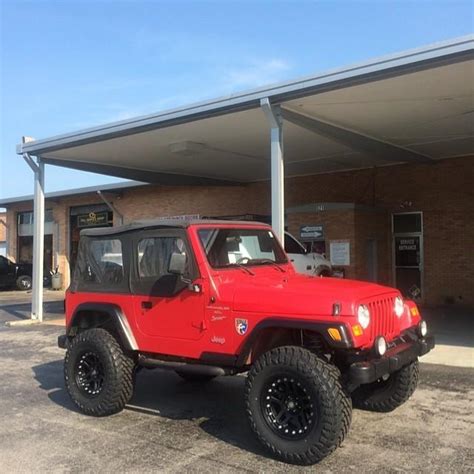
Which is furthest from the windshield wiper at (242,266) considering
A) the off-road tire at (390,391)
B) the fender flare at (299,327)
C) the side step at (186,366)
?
the off-road tire at (390,391)

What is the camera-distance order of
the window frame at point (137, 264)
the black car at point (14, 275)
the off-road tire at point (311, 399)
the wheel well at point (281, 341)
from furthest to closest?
the black car at point (14, 275) < the window frame at point (137, 264) < the wheel well at point (281, 341) < the off-road tire at point (311, 399)

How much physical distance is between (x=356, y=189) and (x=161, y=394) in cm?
1217

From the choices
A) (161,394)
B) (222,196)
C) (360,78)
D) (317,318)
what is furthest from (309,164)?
(317,318)

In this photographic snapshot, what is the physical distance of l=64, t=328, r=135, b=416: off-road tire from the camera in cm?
585

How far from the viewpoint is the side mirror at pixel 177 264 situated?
208 inches

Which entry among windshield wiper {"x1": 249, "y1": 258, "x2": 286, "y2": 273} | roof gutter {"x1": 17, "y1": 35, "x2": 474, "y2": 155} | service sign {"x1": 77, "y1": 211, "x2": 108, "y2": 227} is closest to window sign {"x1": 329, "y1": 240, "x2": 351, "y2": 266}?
roof gutter {"x1": 17, "y1": 35, "x2": 474, "y2": 155}

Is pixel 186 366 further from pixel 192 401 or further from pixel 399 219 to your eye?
pixel 399 219

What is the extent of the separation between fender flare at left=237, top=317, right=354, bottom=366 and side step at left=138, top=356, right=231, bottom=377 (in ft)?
0.82

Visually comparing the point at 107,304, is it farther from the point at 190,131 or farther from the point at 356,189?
the point at 356,189

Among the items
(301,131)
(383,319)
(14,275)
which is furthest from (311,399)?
(14,275)

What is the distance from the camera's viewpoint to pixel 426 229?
16.3 meters

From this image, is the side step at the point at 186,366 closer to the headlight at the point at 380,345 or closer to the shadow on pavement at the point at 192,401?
the shadow on pavement at the point at 192,401

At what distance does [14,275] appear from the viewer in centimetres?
2612

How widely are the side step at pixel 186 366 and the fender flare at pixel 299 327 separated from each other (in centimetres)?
25
